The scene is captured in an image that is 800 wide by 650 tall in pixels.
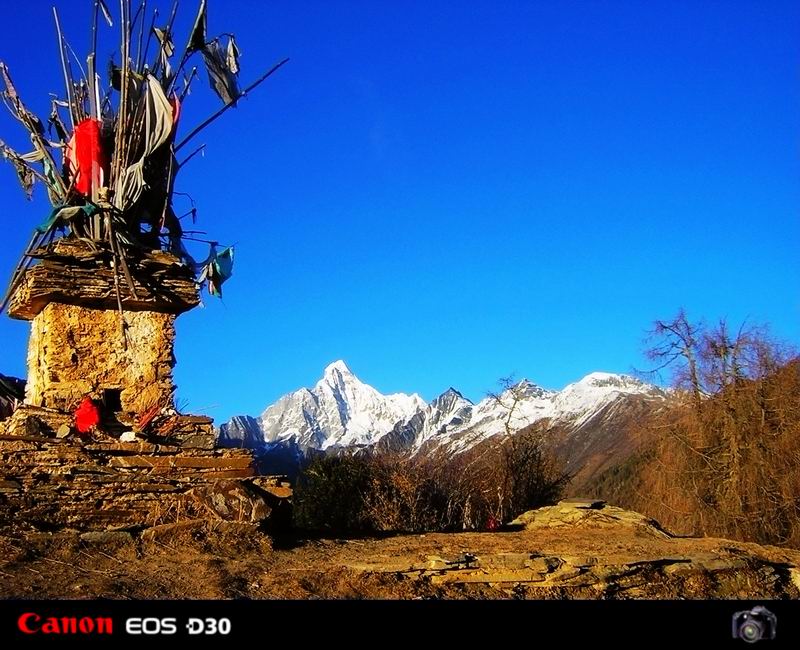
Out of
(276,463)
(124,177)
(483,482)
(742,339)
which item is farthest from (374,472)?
(276,463)

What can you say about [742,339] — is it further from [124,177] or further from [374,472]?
[124,177]

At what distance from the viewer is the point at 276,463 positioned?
44.4 metres

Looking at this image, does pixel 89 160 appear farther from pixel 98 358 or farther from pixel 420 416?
pixel 420 416

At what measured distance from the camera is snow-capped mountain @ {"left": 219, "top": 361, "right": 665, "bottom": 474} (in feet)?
91.1

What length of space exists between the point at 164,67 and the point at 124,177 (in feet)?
7.28

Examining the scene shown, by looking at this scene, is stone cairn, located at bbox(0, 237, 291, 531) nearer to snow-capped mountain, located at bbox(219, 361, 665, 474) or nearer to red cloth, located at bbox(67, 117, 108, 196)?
red cloth, located at bbox(67, 117, 108, 196)

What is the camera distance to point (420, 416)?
248ft
